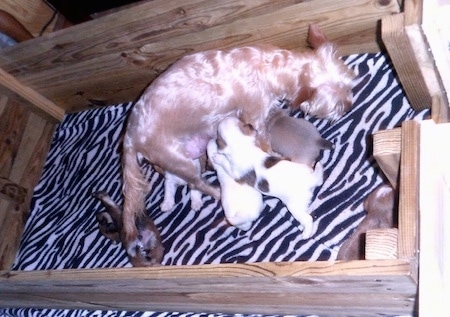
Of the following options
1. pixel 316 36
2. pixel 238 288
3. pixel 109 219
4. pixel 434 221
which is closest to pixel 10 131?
pixel 109 219

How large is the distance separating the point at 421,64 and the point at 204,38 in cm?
77

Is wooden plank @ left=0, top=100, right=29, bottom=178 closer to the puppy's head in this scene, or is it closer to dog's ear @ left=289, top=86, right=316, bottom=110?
the puppy's head

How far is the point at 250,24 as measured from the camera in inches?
80.1

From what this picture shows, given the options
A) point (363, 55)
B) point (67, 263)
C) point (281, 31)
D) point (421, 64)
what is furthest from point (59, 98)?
point (421, 64)

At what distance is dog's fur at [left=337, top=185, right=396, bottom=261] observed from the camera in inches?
66.5

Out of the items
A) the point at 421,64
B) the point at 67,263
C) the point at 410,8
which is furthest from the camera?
the point at 67,263

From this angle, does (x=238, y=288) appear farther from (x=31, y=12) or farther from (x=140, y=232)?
(x=31, y=12)

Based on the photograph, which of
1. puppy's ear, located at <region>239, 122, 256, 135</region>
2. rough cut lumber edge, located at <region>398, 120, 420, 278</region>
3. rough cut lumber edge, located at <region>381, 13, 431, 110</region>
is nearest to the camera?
rough cut lumber edge, located at <region>398, 120, 420, 278</region>

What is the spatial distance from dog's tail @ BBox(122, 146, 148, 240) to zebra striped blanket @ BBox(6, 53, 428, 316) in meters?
0.13

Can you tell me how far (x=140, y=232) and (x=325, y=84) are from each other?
0.78m

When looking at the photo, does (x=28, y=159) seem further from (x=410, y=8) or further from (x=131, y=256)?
(x=410, y=8)

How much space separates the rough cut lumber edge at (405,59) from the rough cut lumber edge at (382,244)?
20.7 inches

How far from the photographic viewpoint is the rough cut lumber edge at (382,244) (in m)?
1.27

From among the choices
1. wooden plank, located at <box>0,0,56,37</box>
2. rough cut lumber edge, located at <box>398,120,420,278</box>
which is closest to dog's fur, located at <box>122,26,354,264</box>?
rough cut lumber edge, located at <box>398,120,420,278</box>
